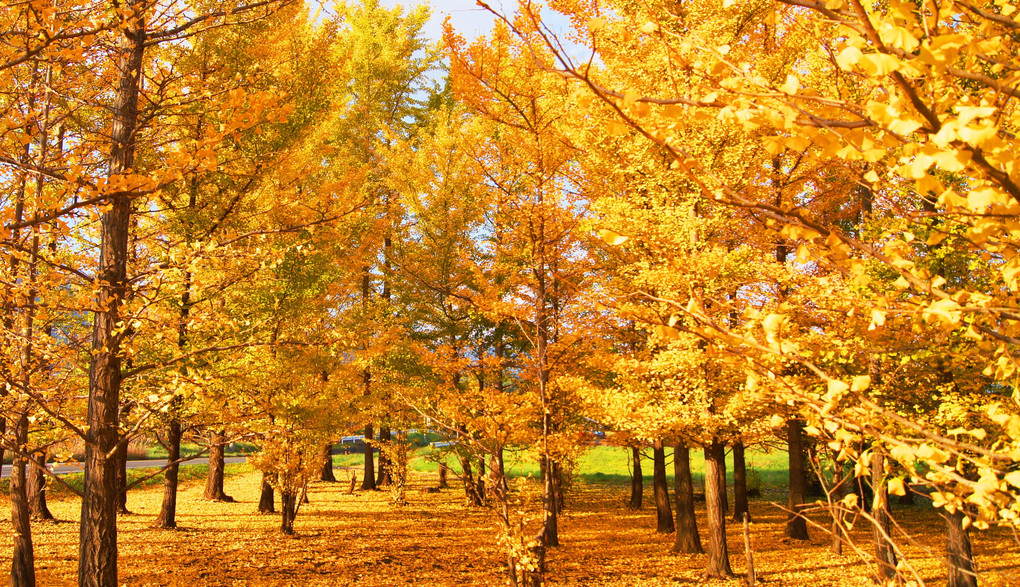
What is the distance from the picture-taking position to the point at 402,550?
9.86 m

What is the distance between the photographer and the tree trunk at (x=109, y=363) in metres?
3.62

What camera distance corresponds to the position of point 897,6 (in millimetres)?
1162

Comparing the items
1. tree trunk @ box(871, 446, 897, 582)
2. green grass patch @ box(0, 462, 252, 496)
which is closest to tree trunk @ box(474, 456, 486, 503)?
tree trunk @ box(871, 446, 897, 582)

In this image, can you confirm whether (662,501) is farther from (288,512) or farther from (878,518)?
(878,518)

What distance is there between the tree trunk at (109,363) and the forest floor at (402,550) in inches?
171

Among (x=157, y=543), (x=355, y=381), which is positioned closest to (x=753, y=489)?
(x=355, y=381)

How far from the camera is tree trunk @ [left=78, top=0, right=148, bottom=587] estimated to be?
3.62 meters

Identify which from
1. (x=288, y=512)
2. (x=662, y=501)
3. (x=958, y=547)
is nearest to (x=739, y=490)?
(x=662, y=501)

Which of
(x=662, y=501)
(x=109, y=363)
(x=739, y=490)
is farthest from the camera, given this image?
(x=739, y=490)

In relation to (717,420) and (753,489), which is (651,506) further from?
(717,420)

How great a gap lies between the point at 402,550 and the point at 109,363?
7.18m

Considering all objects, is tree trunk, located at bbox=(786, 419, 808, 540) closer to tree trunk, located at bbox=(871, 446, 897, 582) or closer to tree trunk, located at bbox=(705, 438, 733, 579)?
tree trunk, located at bbox=(705, 438, 733, 579)

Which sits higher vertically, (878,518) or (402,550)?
(878,518)

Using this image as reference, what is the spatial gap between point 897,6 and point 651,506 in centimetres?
1818
